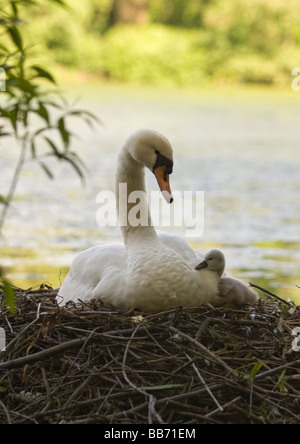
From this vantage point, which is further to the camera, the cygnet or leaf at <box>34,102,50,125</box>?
the cygnet

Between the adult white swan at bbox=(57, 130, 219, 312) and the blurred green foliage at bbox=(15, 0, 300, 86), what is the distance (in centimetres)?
3221

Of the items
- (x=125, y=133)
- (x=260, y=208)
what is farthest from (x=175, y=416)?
(x=125, y=133)

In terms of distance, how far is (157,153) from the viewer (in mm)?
4594

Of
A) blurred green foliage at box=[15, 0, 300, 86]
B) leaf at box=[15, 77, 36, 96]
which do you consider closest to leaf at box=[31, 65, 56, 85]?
leaf at box=[15, 77, 36, 96]

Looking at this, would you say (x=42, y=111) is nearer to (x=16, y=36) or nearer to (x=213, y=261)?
(x=16, y=36)

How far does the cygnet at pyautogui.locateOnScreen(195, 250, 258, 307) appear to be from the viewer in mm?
4516

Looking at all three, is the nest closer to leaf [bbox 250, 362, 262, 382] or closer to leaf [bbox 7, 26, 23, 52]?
leaf [bbox 250, 362, 262, 382]

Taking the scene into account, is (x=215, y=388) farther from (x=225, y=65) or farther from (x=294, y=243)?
(x=225, y=65)

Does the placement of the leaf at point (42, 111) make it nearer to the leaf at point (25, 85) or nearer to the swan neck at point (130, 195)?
the leaf at point (25, 85)

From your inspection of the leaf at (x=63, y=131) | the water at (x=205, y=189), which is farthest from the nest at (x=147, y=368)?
the leaf at (x=63, y=131)

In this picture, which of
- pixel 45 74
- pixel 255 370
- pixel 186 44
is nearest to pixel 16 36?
pixel 45 74

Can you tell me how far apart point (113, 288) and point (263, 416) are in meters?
1.08

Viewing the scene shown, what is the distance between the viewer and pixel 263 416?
3676 mm

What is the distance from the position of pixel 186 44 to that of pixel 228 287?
127ft
